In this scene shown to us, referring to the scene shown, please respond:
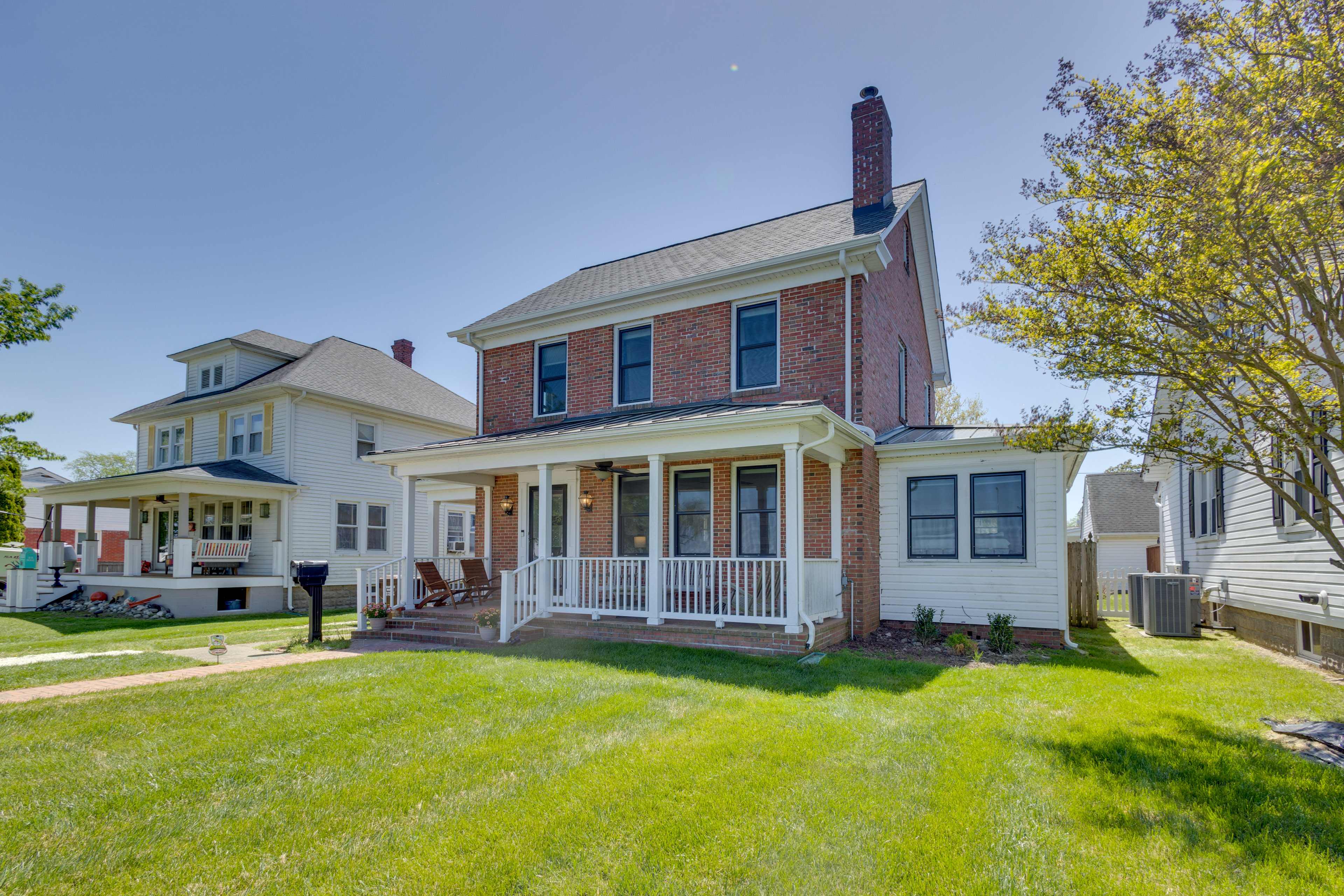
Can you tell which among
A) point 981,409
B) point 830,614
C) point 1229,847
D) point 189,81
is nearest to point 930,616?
point 830,614

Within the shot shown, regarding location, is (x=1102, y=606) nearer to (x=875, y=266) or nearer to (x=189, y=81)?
(x=875, y=266)

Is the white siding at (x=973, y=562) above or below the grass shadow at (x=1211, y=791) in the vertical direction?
above

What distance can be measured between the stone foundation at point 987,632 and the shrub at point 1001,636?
0.24m

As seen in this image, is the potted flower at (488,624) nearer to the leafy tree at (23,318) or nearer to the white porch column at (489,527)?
the white porch column at (489,527)

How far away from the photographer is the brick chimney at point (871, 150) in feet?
40.6

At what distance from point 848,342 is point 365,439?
49.9 ft

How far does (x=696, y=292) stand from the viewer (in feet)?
38.4

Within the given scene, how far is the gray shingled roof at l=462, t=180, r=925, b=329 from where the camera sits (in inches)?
455

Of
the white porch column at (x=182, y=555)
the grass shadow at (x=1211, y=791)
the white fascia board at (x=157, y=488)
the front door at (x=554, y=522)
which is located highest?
the white fascia board at (x=157, y=488)

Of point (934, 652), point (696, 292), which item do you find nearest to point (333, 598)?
point (696, 292)

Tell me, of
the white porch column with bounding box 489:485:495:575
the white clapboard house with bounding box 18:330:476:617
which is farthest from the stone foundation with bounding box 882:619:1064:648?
the white clapboard house with bounding box 18:330:476:617

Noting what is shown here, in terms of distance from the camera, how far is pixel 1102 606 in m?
15.5

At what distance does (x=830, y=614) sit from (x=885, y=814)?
6.25 meters

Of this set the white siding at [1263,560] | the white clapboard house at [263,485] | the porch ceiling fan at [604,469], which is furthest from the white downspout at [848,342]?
the white clapboard house at [263,485]
